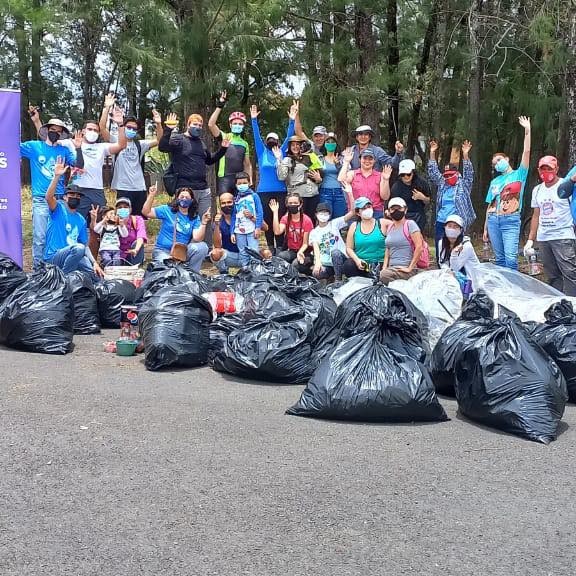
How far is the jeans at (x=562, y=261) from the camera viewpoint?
7625 mm

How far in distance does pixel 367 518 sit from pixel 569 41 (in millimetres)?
8721

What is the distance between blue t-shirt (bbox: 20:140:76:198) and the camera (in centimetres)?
843

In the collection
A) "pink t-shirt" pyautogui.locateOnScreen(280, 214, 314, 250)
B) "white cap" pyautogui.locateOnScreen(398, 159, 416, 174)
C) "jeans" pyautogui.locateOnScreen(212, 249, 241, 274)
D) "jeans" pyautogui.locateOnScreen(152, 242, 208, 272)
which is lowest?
"jeans" pyautogui.locateOnScreen(212, 249, 241, 274)

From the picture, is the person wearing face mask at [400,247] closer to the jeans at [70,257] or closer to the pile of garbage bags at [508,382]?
the pile of garbage bags at [508,382]

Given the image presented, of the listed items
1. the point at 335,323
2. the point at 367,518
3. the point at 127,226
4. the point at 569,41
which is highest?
the point at 569,41

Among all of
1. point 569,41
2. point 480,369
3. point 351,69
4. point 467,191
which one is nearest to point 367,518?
point 480,369

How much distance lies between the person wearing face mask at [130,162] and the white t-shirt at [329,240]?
7.70ft

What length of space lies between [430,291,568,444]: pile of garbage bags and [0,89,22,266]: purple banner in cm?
552

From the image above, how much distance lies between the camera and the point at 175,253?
8195 mm

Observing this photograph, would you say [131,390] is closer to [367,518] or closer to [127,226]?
[367,518]

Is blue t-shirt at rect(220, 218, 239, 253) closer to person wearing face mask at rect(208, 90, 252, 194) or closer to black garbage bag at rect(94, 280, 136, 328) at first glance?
person wearing face mask at rect(208, 90, 252, 194)

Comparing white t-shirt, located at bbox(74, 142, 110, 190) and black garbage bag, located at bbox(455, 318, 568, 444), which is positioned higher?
white t-shirt, located at bbox(74, 142, 110, 190)

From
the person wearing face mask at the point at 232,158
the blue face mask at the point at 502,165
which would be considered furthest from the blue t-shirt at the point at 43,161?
the blue face mask at the point at 502,165

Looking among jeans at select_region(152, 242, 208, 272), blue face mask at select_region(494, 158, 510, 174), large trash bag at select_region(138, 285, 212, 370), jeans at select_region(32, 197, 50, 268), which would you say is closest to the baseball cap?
blue face mask at select_region(494, 158, 510, 174)
